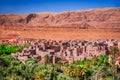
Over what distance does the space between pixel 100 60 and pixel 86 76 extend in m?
7.45

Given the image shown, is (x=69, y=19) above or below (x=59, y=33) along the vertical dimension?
above

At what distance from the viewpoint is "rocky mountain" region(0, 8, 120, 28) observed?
10356 cm

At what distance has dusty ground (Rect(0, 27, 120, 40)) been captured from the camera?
80.6 metres

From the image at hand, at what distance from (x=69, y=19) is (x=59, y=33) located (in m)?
24.1

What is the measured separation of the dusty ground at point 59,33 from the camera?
80.6 metres

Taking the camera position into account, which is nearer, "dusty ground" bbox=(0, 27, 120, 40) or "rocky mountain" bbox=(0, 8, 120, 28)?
"dusty ground" bbox=(0, 27, 120, 40)

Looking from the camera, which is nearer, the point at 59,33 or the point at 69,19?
the point at 59,33

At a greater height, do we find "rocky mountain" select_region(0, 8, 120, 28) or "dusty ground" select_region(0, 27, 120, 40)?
"rocky mountain" select_region(0, 8, 120, 28)

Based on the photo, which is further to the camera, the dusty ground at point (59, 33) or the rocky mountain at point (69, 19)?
the rocky mountain at point (69, 19)

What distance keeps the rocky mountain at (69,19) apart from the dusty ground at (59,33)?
54.4 ft

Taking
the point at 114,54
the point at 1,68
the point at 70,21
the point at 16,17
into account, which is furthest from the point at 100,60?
the point at 16,17

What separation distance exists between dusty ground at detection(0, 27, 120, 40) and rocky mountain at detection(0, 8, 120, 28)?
16568mm

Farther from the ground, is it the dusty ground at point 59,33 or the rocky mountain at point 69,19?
the rocky mountain at point 69,19

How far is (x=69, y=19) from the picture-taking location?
107 metres
